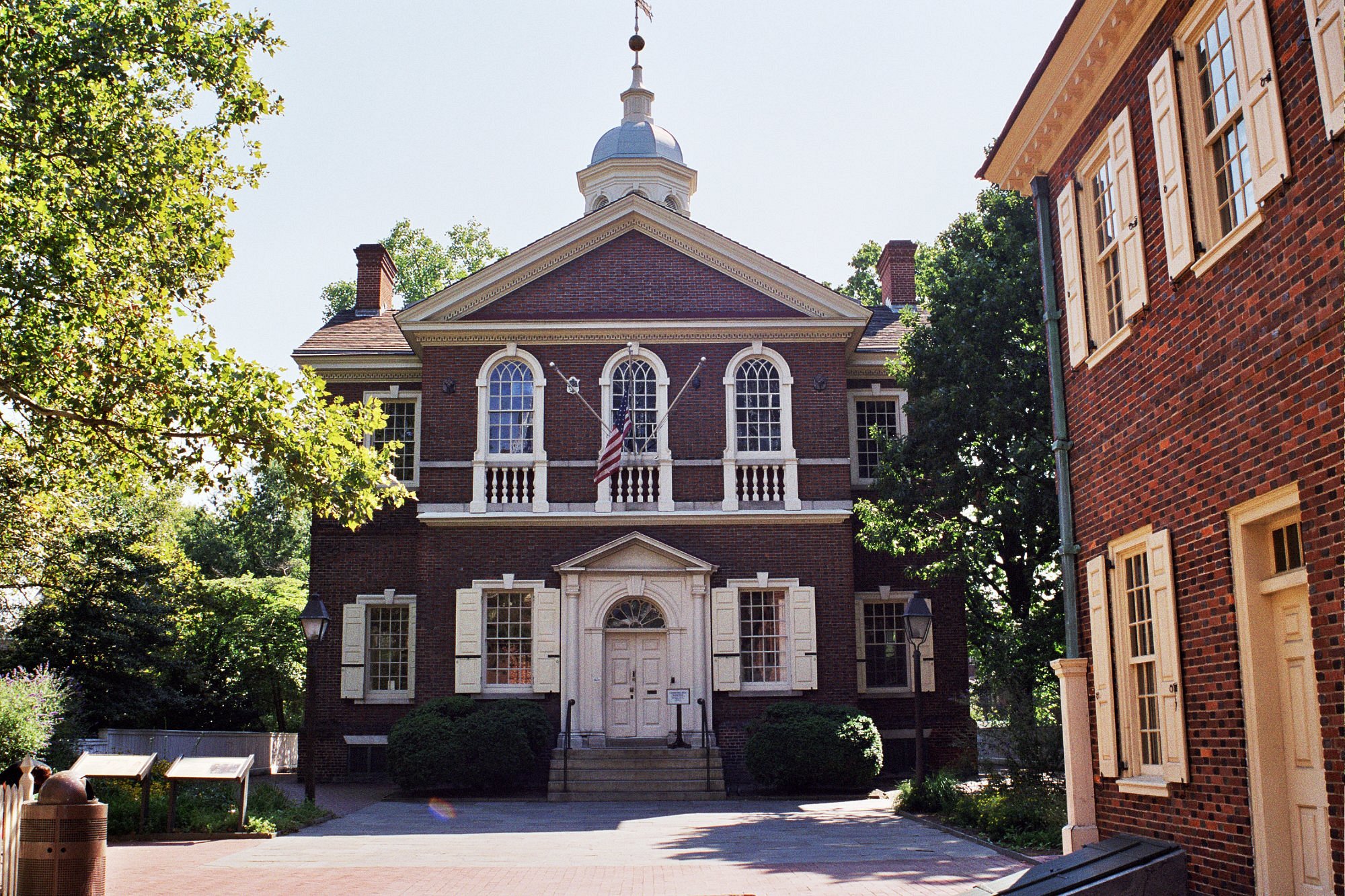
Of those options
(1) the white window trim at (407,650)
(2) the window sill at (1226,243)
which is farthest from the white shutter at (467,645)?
(2) the window sill at (1226,243)

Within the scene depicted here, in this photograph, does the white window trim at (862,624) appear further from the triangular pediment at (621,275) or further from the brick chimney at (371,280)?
the brick chimney at (371,280)

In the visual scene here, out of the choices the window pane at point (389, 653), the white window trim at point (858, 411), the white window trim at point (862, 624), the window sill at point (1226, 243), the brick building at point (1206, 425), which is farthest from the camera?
the white window trim at point (858, 411)

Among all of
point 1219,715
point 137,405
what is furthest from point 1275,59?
point 137,405


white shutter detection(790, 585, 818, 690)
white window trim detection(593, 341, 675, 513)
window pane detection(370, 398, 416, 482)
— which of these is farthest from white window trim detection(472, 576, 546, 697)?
white shutter detection(790, 585, 818, 690)

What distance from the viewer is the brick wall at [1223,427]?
6.90 m

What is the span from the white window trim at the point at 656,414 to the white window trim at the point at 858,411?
4021mm

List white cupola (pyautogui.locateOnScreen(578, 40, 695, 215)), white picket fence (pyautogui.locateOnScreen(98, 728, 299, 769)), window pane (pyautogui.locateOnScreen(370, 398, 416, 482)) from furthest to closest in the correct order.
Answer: white cupola (pyautogui.locateOnScreen(578, 40, 695, 215))
window pane (pyautogui.locateOnScreen(370, 398, 416, 482))
white picket fence (pyautogui.locateOnScreen(98, 728, 299, 769))

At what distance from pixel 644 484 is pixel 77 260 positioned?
11913 millimetres

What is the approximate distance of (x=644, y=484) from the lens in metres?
24.4

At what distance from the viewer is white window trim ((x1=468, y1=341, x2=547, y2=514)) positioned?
2381cm

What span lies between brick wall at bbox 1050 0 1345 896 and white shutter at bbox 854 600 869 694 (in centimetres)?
1368

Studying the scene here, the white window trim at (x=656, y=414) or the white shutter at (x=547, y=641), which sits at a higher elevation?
the white window trim at (x=656, y=414)

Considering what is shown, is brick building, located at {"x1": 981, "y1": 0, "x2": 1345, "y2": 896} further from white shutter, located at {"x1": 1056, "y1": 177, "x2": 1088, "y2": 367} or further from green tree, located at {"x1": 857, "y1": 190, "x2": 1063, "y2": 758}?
green tree, located at {"x1": 857, "y1": 190, "x2": 1063, "y2": 758}

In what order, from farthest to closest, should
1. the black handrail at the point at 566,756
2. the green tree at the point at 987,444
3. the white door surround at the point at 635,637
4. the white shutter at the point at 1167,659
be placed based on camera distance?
1. the white door surround at the point at 635,637
2. the green tree at the point at 987,444
3. the black handrail at the point at 566,756
4. the white shutter at the point at 1167,659
